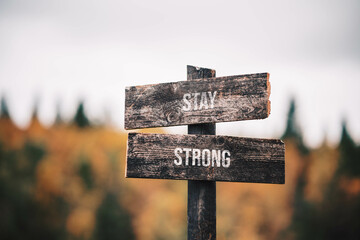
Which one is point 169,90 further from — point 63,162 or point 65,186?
point 63,162

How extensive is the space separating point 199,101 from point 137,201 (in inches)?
918

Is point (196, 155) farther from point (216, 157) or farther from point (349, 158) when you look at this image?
point (349, 158)

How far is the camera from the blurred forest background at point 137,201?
21.0m

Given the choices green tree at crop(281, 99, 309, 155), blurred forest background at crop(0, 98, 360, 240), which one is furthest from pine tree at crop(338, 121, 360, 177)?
green tree at crop(281, 99, 309, 155)

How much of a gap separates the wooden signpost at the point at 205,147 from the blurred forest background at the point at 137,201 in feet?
56.9

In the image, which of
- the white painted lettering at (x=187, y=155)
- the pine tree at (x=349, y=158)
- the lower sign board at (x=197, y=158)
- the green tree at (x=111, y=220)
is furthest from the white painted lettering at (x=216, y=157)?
the pine tree at (x=349, y=158)

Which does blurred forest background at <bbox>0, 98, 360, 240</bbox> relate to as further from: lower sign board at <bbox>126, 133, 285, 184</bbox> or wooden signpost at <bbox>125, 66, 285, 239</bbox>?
lower sign board at <bbox>126, 133, 285, 184</bbox>

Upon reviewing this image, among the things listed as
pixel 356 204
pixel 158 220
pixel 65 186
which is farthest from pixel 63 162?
pixel 356 204

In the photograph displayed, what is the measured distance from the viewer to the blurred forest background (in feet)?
68.7

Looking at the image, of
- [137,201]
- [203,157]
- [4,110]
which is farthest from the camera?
[4,110]

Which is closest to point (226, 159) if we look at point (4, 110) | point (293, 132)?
point (293, 132)

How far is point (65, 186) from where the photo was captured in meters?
23.1

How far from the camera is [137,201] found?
24.8 meters

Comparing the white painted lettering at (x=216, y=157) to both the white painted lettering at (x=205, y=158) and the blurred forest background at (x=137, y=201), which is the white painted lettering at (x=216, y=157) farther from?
the blurred forest background at (x=137, y=201)
